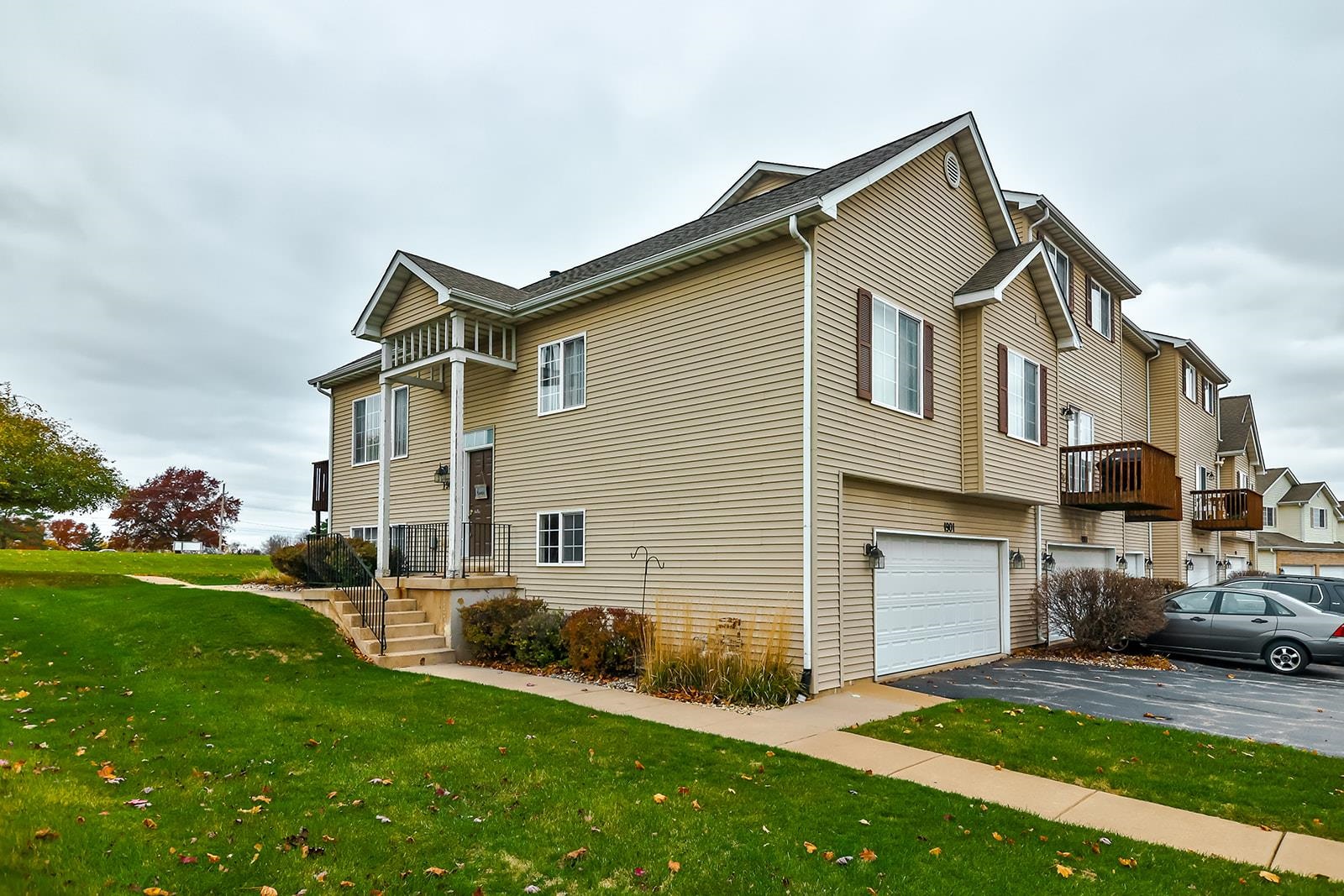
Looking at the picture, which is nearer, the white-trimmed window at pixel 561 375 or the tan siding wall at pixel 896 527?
the tan siding wall at pixel 896 527

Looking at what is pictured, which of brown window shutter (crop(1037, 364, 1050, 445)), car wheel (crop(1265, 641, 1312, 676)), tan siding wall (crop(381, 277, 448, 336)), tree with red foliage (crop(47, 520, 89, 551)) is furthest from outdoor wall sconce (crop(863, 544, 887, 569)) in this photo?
tree with red foliage (crop(47, 520, 89, 551))

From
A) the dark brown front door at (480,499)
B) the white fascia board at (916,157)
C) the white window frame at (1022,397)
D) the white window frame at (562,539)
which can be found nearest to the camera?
the white fascia board at (916,157)

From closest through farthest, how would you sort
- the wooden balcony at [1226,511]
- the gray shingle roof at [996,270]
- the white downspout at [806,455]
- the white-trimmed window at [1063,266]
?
the white downspout at [806,455], the gray shingle roof at [996,270], the white-trimmed window at [1063,266], the wooden balcony at [1226,511]

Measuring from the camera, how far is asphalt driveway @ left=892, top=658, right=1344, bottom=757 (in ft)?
29.4

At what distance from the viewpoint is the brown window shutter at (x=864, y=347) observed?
11.3 m

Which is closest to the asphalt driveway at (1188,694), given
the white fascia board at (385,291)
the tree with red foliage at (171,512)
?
the white fascia board at (385,291)

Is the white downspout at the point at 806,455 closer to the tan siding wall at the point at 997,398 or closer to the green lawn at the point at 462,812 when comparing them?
the green lawn at the point at 462,812

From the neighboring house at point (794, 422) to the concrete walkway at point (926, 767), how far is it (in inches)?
47.4

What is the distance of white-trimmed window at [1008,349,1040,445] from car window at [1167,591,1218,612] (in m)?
3.89

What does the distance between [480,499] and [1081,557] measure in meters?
13.5

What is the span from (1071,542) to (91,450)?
4314 centimetres

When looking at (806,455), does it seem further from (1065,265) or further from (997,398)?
(1065,265)

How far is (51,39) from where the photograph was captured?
12305 mm

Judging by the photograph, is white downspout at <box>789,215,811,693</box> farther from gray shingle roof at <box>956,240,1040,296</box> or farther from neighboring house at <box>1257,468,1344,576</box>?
neighboring house at <box>1257,468,1344,576</box>
